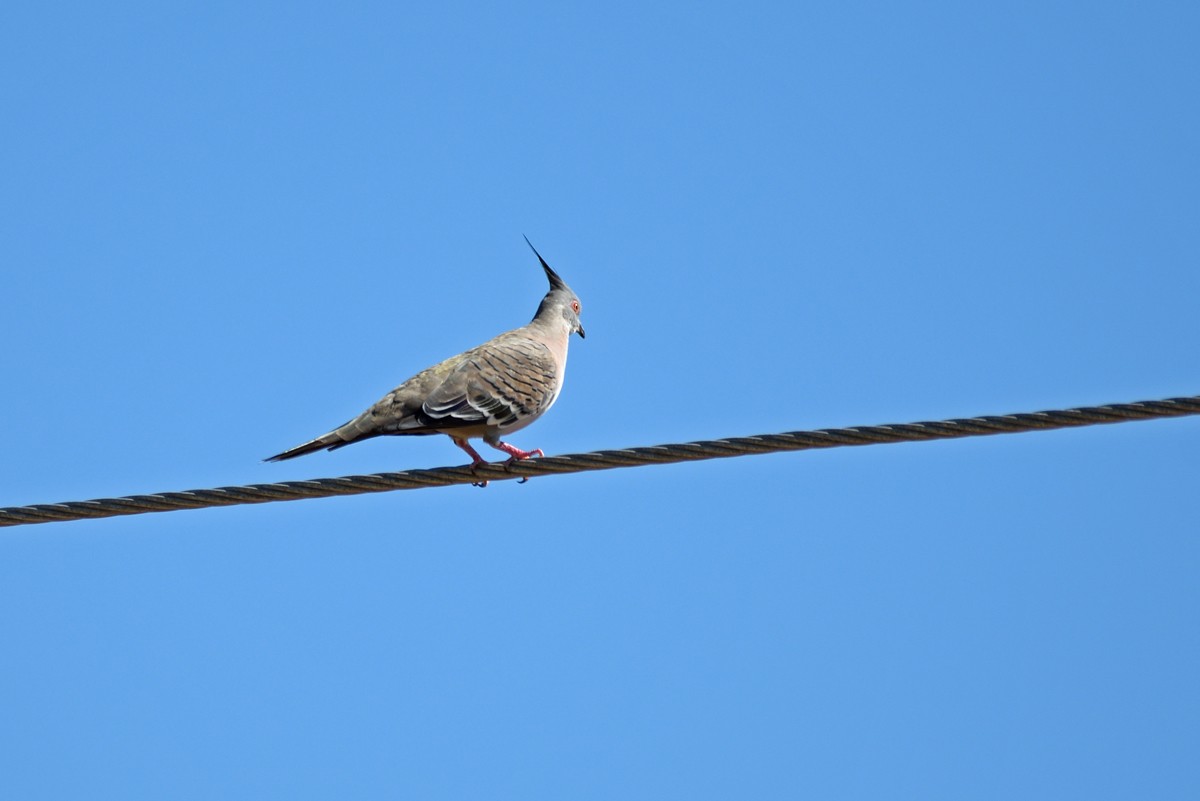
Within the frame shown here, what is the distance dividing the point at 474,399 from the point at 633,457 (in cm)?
271

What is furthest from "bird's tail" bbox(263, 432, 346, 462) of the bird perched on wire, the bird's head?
the bird's head

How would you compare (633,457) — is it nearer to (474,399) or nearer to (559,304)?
(474,399)

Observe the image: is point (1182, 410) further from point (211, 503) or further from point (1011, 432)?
point (211, 503)

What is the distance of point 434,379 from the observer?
28.7 feet

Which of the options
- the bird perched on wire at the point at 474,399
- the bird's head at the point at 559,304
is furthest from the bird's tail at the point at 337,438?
the bird's head at the point at 559,304

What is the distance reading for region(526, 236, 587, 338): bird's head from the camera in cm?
1098

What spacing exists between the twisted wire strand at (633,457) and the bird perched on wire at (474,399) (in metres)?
1.14

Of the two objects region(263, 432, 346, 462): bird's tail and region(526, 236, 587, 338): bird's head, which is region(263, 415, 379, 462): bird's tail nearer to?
region(263, 432, 346, 462): bird's tail

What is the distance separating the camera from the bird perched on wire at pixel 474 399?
8.22 meters

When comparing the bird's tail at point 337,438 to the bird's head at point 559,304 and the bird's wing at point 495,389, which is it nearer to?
the bird's wing at point 495,389

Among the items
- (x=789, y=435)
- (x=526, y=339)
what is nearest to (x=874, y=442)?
(x=789, y=435)

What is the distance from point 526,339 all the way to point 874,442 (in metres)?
4.57

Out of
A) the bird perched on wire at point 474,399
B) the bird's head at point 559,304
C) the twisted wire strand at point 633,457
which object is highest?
the bird's head at point 559,304

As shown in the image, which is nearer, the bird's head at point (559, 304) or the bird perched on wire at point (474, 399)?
the bird perched on wire at point (474, 399)
